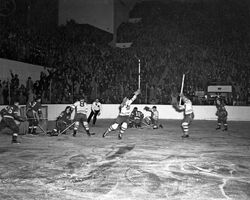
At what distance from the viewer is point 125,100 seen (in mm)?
11758

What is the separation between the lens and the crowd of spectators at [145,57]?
2166 centimetres

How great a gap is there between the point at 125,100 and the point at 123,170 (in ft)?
17.0

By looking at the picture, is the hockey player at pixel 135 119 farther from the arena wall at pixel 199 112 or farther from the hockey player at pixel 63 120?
the arena wall at pixel 199 112

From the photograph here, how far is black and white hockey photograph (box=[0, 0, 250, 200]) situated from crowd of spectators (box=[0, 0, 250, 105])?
97 mm

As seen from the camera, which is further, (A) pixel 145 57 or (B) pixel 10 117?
(A) pixel 145 57

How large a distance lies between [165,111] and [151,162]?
1614 cm

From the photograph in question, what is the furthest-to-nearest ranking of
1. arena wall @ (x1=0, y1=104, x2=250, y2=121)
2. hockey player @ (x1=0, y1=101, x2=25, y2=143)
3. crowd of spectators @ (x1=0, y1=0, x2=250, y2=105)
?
arena wall @ (x1=0, y1=104, x2=250, y2=121) → crowd of spectators @ (x1=0, y1=0, x2=250, y2=105) → hockey player @ (x1=0, y1=101, x2=25, y2=143)

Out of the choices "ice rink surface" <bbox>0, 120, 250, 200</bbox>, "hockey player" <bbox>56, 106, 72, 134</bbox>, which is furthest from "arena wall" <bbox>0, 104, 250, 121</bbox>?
"ice rink surface" <bbox>0, 120, 250, 200</bbox>

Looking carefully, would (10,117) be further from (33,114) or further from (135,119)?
(135,119)

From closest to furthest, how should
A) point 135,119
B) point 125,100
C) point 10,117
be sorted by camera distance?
1. point 10,117
2. point 125,100
3. point 135,119

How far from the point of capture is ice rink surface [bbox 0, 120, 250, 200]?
16.9 ft

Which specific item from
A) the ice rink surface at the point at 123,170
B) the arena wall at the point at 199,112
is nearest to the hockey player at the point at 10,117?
the ice rink surface at the point at 123,170

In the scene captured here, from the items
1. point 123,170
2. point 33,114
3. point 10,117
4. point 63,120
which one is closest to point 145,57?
point 63,120

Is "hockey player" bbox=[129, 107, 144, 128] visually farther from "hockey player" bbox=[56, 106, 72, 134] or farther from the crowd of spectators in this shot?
the crowd of spectators
